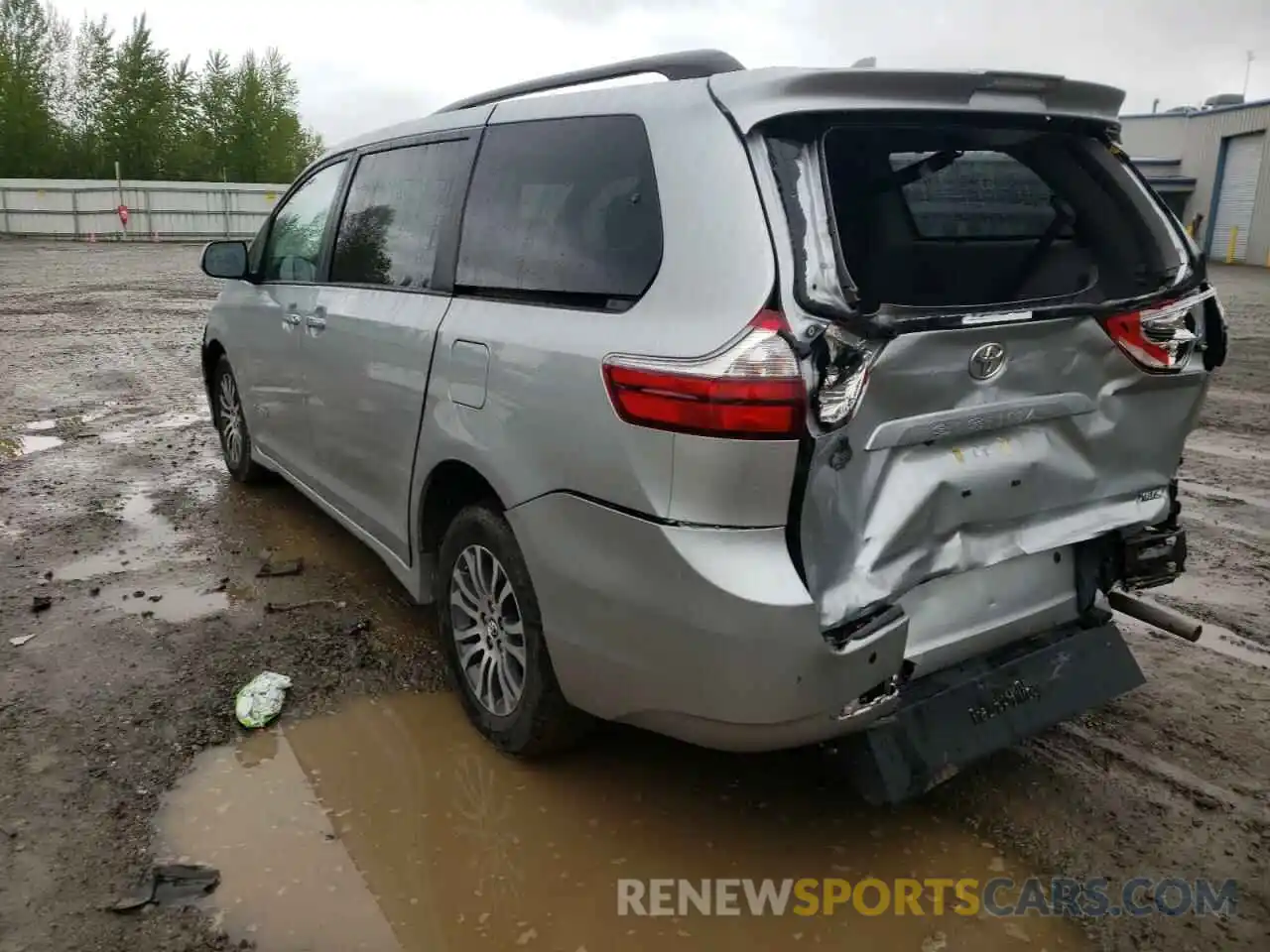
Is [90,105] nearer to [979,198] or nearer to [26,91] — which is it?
[26,91]

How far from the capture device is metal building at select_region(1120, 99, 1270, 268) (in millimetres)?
31203

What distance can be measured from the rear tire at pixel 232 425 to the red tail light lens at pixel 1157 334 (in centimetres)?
436

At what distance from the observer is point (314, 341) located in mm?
4199

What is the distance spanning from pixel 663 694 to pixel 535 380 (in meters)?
0.88

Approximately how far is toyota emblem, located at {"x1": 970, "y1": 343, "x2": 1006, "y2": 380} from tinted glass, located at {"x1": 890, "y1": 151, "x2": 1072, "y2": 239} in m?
0.87

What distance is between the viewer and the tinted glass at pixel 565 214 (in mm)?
2611

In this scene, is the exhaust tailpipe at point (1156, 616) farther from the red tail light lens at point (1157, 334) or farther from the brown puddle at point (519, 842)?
the brown puddle at point (519, 842)

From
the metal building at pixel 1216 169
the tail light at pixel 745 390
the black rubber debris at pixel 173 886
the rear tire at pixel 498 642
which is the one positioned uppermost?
the metal building at pixel 1216 169

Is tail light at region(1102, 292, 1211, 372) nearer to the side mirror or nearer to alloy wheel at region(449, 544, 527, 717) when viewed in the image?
alloy wheel at region(449, 544, 527, 717)

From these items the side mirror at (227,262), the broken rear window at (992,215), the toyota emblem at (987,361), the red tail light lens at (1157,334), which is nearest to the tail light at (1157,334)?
the red tail light lens at (1157,334)

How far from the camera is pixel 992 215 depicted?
336 cm

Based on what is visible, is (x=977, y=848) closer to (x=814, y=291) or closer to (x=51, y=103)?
(x=814, y=291)

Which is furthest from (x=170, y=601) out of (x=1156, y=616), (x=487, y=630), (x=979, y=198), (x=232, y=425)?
(x=1156, y=616)

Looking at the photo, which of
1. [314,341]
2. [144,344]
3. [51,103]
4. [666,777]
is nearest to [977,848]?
[666,777]
